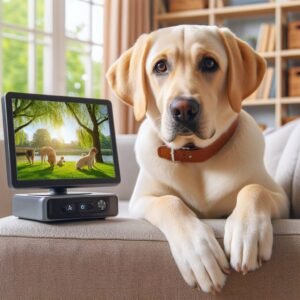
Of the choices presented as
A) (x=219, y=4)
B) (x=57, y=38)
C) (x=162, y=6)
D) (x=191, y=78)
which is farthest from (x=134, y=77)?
(x=162, y=6)

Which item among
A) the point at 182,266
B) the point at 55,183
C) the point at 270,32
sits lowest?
the point at 182,266

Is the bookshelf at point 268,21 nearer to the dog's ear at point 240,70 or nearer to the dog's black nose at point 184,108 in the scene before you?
the dog's ear at point 240,70

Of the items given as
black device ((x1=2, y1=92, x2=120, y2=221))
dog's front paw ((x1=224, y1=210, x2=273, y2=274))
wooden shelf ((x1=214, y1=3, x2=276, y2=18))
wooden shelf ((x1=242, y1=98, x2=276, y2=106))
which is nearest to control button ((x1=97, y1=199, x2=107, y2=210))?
black device ((x1=2, y1=92, x2=120, y2=221))

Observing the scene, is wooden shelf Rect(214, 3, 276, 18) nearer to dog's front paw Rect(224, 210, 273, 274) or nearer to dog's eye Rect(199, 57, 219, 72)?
dog's eye Rect(199, 57, 219, 72)

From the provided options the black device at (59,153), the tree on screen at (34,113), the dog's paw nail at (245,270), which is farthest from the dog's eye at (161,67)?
the dog's paw nail at (245,270)

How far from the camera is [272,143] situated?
83.5 inches

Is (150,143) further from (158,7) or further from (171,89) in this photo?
(158,7)

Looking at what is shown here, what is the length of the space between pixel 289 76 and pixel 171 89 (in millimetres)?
3168

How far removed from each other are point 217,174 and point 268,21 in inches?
135

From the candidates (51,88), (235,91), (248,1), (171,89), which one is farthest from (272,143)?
(248,1)

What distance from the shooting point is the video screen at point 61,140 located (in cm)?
135

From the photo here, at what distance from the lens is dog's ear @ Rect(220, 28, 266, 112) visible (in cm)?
147

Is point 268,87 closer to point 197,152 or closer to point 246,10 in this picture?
point 246,10

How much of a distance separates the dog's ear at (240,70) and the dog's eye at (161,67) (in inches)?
6.3
